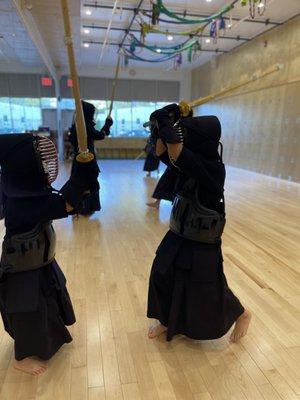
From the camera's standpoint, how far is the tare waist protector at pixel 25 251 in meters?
1.53

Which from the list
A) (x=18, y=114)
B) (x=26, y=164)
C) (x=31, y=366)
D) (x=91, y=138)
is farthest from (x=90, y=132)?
(x=18, y=114)

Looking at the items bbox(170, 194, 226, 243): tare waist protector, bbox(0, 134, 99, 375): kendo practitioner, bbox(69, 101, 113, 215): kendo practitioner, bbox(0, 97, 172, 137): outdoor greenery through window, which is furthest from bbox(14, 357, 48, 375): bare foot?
bbox(0, 97, 172, 137): outdoor greenery through window

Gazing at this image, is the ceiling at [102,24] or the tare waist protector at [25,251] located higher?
the ceiling at [102,24]

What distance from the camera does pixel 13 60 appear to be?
11.8m

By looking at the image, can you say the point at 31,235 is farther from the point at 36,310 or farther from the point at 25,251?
the point at 36,310

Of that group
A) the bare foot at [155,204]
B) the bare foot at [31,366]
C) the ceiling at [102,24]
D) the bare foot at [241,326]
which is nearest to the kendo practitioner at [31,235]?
the bare foot at [31,366]

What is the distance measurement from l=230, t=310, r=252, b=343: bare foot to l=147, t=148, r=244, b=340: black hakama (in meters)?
0.07

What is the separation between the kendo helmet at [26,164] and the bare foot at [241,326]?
1307 mm

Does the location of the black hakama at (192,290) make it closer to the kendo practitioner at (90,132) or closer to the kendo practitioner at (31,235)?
the kendo practitioner at (31,235)

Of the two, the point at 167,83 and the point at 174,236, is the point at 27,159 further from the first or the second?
the point at 167,83

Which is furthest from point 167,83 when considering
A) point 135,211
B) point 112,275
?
point 112,275

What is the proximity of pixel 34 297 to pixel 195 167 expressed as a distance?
0.99 m

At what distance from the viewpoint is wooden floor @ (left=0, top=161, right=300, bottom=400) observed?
5.13 ft

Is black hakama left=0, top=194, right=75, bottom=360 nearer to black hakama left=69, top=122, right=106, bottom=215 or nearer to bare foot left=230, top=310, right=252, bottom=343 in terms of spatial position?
bare foot left=230, top=310, right=252, bottom=343
